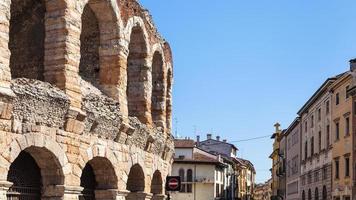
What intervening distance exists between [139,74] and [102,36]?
8.70 ft

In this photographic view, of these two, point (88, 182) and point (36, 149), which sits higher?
point (36, 149)

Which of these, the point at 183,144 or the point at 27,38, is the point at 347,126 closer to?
the point at 27,38

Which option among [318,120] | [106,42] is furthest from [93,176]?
[318,120]

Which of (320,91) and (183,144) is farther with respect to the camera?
(183,144)

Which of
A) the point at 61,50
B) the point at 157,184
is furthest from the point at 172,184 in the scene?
the point at 61,50

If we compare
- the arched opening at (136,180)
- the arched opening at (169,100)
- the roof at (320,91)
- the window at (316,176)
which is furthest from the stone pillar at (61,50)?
the window at (316,176)

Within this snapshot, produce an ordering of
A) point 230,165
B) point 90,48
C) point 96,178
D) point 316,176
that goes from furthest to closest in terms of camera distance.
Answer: point 230,165, point 316,176, point 90,48, point 96,178

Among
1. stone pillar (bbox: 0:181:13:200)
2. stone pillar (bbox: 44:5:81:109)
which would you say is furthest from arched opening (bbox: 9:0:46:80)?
stone pillar (bbox: 0:181:13:200)

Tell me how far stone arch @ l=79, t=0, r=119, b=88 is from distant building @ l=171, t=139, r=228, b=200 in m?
43.0

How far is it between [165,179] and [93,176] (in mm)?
5702

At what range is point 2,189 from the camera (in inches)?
444

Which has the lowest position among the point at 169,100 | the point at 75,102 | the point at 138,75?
the point at 75,102

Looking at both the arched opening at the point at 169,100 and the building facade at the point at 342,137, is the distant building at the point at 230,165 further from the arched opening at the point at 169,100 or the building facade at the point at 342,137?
the arched opening at the point at 169,100

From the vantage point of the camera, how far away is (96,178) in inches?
645
